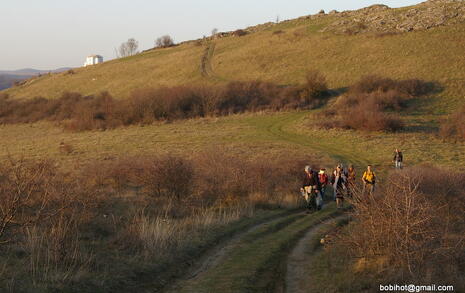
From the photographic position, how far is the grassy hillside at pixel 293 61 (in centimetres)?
5957

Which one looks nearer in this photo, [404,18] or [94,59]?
[404,18]

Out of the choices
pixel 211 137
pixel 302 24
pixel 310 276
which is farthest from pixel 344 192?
pixel 302 24

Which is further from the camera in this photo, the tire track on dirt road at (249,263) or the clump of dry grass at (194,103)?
the clump of dry grass at (194,103)

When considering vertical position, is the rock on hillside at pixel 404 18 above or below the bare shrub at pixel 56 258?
above

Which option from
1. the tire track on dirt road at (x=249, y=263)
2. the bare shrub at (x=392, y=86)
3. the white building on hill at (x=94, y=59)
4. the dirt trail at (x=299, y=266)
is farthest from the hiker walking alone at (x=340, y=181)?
the white building on hill at (x=94, y=59)

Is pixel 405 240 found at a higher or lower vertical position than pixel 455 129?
lower

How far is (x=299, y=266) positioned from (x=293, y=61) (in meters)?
62.7

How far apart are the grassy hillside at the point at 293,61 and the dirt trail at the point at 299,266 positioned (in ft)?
130

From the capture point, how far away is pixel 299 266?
10.2 m

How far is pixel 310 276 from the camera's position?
31.4 feet

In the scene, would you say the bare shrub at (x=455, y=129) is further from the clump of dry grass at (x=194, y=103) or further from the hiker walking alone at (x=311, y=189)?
the hiker walking alone at (x=311, y=189)

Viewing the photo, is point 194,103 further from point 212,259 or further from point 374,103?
point 212,259

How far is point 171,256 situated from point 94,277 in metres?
2.14

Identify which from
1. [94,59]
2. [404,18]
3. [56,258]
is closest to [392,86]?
[404,18]
